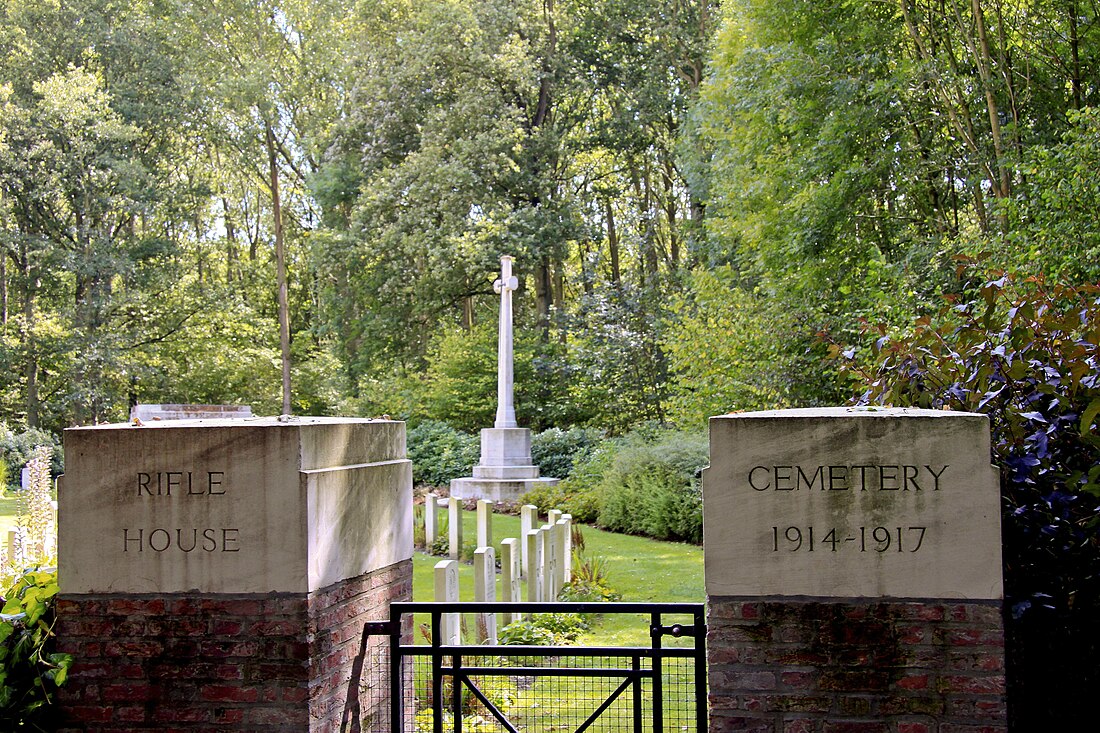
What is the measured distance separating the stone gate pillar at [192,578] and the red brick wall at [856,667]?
159cm

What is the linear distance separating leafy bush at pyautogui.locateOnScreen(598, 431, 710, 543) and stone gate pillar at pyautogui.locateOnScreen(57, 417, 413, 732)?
9.95 meters

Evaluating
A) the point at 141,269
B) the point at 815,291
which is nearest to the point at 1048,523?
the point at 815,291

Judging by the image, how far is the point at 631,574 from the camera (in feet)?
35.9

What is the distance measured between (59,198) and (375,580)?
30.5 m

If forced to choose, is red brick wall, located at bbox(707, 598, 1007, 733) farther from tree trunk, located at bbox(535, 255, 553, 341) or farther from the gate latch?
tree trunk, located at bbox(535, 255, 553, 341)

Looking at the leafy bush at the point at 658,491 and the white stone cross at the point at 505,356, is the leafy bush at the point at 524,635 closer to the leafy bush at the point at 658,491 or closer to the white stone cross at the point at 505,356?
the leafy bush at the point at 658,491

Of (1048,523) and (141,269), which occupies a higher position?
(141,269)

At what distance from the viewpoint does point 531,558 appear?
8.51 metres

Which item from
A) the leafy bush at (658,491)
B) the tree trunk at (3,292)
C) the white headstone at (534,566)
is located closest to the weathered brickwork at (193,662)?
the white headstone at (534,566)

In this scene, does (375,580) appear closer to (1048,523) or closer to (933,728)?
(933,728)

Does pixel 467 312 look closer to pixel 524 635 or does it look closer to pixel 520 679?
pixel 524 635

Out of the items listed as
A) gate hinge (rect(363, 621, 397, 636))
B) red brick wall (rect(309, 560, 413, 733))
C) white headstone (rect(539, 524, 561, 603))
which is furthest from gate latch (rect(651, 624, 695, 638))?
white headstone (rect(539, 524, 561, 603))

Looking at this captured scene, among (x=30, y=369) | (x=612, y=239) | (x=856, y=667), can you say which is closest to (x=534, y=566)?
(x=856, y=667)

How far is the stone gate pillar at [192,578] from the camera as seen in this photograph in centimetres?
391
